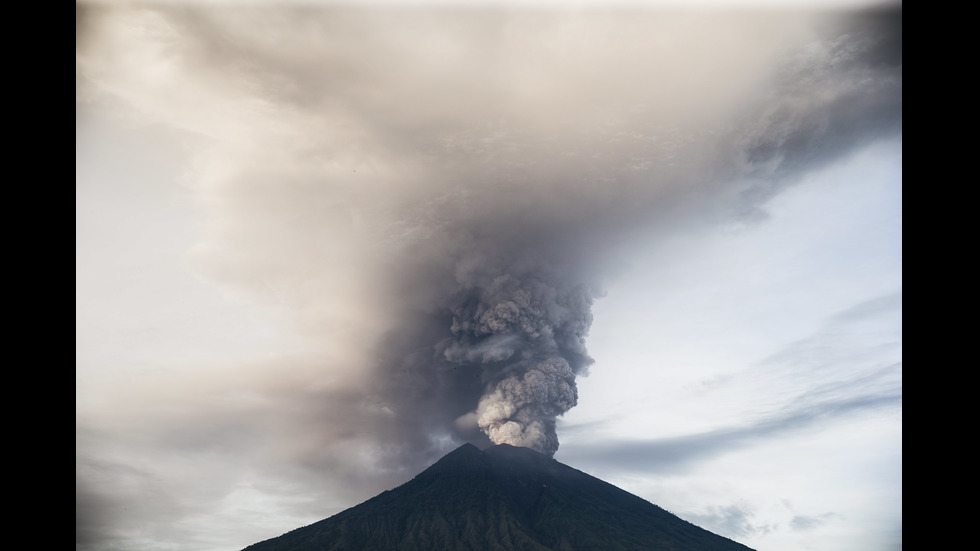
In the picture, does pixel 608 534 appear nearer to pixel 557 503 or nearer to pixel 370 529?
pixel 557 503

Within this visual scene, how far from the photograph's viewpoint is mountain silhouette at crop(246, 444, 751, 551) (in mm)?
74688

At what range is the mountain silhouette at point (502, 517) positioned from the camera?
74.7 m

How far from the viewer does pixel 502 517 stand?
79812mm
